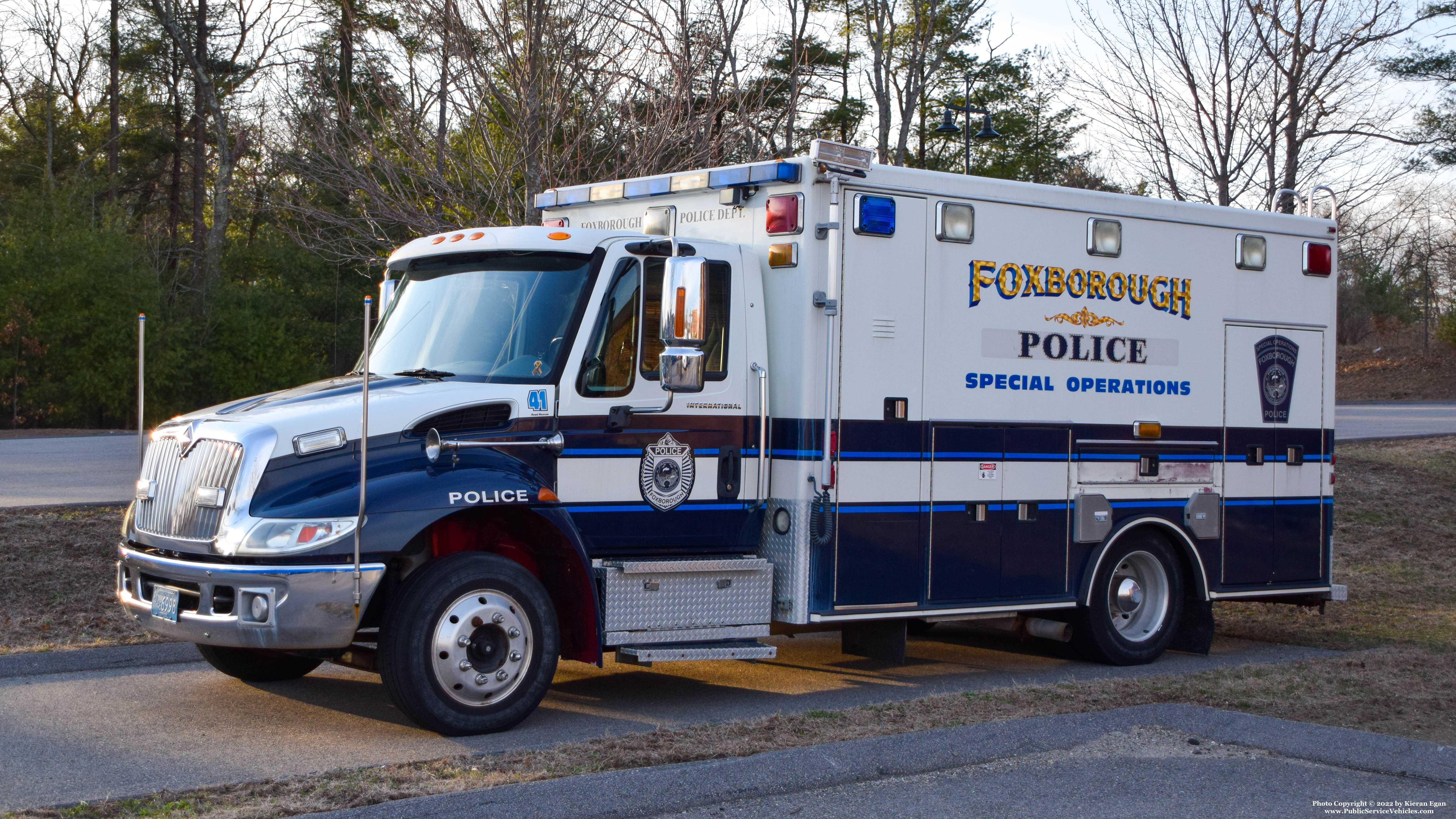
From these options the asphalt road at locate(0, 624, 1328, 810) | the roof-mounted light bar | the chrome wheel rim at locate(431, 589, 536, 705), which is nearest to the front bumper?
the chrome wheel rim at locate(431, 589, 536, 705)

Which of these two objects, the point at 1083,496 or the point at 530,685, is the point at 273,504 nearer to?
the point at 530,685

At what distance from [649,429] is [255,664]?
2759mm

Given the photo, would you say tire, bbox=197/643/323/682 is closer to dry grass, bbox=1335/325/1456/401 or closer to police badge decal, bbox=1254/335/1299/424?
police badge decal, bbox=1254/335/1299/424

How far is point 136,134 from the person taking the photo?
138 feet

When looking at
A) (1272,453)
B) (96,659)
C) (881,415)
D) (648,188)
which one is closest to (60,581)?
(96,659)

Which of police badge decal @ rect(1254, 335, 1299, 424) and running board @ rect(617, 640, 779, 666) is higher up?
police badge decal @ rect(1254, 335, 1299, 424)

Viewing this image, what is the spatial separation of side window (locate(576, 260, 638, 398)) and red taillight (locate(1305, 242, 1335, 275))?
17.4ft

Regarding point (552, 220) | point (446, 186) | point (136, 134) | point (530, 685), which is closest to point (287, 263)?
point (136, 134)

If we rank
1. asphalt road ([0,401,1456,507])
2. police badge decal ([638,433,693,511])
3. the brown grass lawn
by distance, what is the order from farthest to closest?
asphalt road ([0,401,1456,507]) < police badge decal ([638,433,693,511]) < the brown grass lawn

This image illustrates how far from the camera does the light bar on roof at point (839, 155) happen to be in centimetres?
762

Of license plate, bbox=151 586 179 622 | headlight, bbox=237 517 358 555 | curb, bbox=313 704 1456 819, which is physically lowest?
curb, bbox=313 704 1456 819

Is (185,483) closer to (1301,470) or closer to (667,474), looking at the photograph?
(667,474)

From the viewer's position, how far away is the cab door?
720cm

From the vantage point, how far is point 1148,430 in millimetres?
9141
